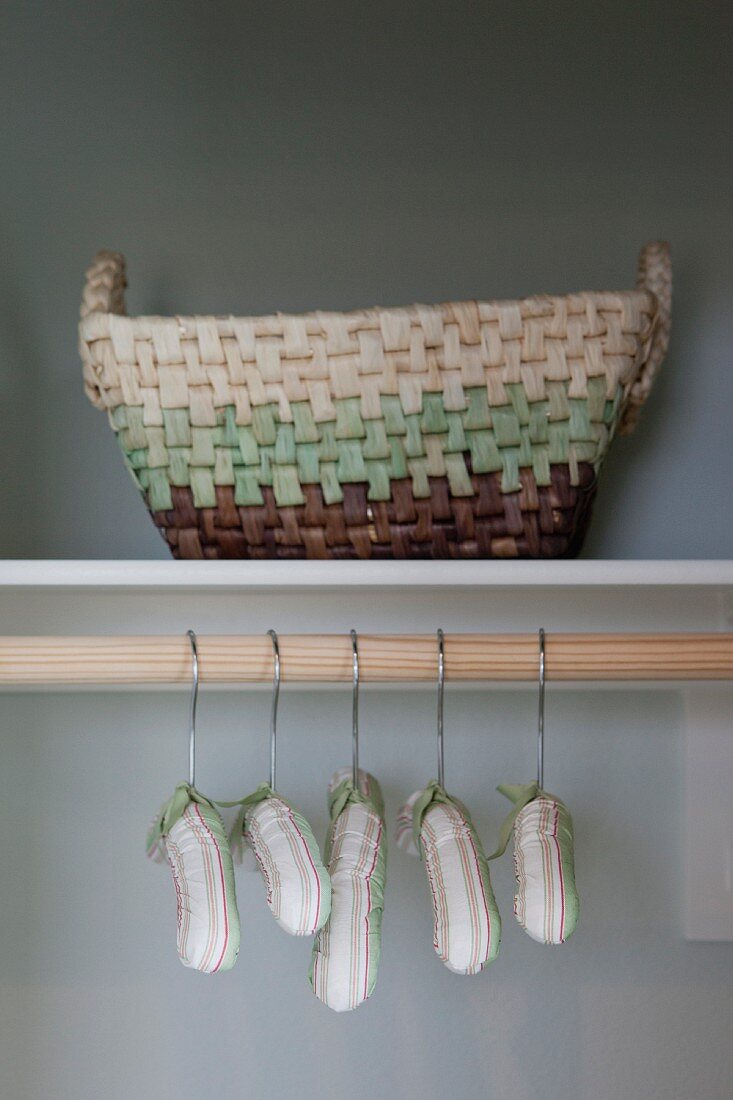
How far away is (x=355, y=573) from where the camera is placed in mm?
808

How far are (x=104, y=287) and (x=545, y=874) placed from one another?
1.91 feet

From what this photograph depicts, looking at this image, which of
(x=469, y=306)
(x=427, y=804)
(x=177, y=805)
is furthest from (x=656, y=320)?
(x=177, y=805)

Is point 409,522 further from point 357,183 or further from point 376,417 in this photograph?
point 357,183

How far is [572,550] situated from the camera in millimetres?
908

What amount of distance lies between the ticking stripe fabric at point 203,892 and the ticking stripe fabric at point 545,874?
0.21m

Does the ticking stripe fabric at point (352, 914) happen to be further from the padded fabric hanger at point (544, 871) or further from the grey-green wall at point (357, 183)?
the grey-green wall at point (357, 183)

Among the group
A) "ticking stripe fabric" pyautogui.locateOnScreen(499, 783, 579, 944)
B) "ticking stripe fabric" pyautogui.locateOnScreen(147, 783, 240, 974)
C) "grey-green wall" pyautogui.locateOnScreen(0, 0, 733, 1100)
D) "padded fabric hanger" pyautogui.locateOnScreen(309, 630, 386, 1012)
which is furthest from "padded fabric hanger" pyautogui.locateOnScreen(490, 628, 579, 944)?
"grey-green wall" pyautogui.locateOnScreen(0, 0, 733, 1100)

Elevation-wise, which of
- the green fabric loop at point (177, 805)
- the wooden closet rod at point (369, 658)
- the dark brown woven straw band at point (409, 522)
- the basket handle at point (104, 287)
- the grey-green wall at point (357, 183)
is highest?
the grey-green wall at point (357, 183)

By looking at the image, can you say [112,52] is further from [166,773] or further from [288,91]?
[166,773]

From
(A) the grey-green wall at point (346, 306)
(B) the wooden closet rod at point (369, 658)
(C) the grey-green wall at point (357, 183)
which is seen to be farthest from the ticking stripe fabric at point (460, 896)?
(C) the grey-green wall at point (357, 183)

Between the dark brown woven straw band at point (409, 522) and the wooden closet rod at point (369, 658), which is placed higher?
the dark brown woven straw band at point (409, 522)

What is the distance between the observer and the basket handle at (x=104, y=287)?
2.85ft

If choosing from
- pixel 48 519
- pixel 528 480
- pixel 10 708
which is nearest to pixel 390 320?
pixel 528 480

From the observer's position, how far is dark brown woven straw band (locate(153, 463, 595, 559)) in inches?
34.1
